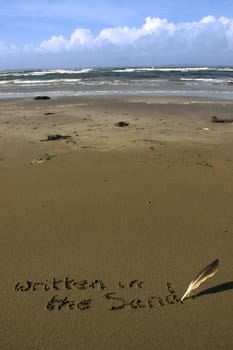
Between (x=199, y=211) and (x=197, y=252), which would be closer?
(x=197, y=252)

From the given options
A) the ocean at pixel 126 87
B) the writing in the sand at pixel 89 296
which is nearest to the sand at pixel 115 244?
the writing in the sand at pixel 89 296

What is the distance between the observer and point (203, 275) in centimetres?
363

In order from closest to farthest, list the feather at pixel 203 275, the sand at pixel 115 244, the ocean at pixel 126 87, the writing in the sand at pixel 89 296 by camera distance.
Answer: the sand at pixel 115 244, the writing in the sand at pixel 89 296, the feather at pixel 203 275, the ocean at pixel 126 87

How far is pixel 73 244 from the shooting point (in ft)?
14.2

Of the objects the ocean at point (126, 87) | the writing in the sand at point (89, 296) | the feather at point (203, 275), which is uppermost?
the ocean at point (126, 87)

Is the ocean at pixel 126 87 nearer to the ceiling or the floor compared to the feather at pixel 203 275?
nearer to the ceiling

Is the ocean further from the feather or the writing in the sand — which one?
the writing in the sand

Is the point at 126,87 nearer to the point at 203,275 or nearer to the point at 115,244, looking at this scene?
the point at 115,244

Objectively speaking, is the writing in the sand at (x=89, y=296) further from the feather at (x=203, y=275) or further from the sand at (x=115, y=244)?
the feather at (x=203, y=275)

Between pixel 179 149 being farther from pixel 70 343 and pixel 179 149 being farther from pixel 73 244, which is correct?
pixel 70 343

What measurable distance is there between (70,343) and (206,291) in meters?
1.24

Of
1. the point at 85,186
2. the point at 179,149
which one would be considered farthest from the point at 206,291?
the point at 179,149

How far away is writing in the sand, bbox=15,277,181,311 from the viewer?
334 cm

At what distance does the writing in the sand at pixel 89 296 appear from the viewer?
11.0 ft
